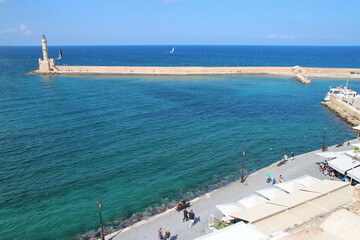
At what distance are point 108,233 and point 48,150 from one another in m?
14.7

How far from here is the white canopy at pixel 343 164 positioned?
2005 centimetres

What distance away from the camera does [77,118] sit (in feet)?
121

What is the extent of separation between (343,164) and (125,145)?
20.4 meters

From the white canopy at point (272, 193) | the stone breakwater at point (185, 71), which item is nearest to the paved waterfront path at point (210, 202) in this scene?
the white canopy at point (272, 193)

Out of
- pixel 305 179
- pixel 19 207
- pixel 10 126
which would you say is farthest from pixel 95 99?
pixel 305 179

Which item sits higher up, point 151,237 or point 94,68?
point 94,68

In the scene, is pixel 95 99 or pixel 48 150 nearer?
pixel 48 150

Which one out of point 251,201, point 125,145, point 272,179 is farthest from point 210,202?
point 125,145

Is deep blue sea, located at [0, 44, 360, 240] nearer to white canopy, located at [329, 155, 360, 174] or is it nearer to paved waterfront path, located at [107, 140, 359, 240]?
paved waterfront path, located at [107, 140, 359, 240]

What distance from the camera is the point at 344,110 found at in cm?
4175

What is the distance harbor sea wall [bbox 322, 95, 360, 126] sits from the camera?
36.9m

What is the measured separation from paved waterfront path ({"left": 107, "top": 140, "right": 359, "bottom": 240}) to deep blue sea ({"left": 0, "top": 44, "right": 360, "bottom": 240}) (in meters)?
1.91

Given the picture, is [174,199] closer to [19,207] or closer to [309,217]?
[309,217]

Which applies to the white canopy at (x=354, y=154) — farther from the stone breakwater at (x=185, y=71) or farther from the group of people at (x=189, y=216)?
the stone breakwater at (x=185, y=71)
